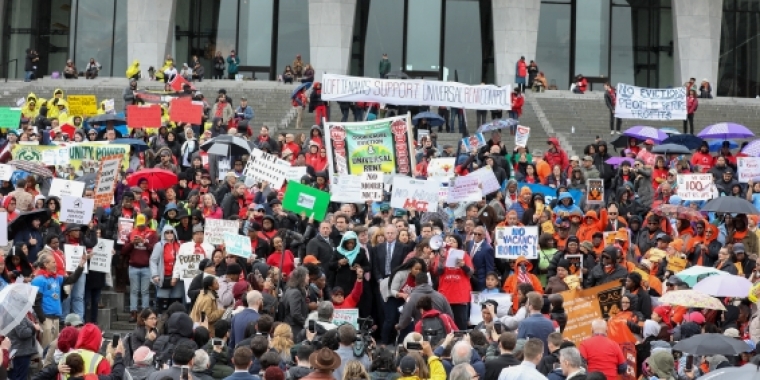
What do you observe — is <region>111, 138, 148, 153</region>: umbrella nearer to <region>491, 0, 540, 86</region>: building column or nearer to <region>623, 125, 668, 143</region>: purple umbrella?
<region>623, 125, 668, 143</region>: purple umbrella

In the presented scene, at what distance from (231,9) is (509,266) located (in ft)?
95.5

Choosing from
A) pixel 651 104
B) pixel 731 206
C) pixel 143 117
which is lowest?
pixel 731 206

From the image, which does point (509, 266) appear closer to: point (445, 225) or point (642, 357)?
point (445, 225)

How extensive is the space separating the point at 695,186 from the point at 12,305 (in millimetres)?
12331

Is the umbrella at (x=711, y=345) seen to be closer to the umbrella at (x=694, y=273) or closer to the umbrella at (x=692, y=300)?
the umbrella at (x=692, y=300)

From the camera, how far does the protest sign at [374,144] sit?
24.9 meters

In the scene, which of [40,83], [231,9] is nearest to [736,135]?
[40,83]

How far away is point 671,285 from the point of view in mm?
17828

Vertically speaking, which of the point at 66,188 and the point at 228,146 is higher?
the point at 228,146

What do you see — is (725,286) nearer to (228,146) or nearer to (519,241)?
(519,241)

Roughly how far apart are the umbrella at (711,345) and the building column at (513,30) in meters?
29.4

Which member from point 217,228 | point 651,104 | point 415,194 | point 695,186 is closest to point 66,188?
point 217,228

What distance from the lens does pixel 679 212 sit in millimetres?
21938

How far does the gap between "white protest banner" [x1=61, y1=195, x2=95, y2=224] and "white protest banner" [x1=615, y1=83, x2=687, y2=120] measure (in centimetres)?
1521
